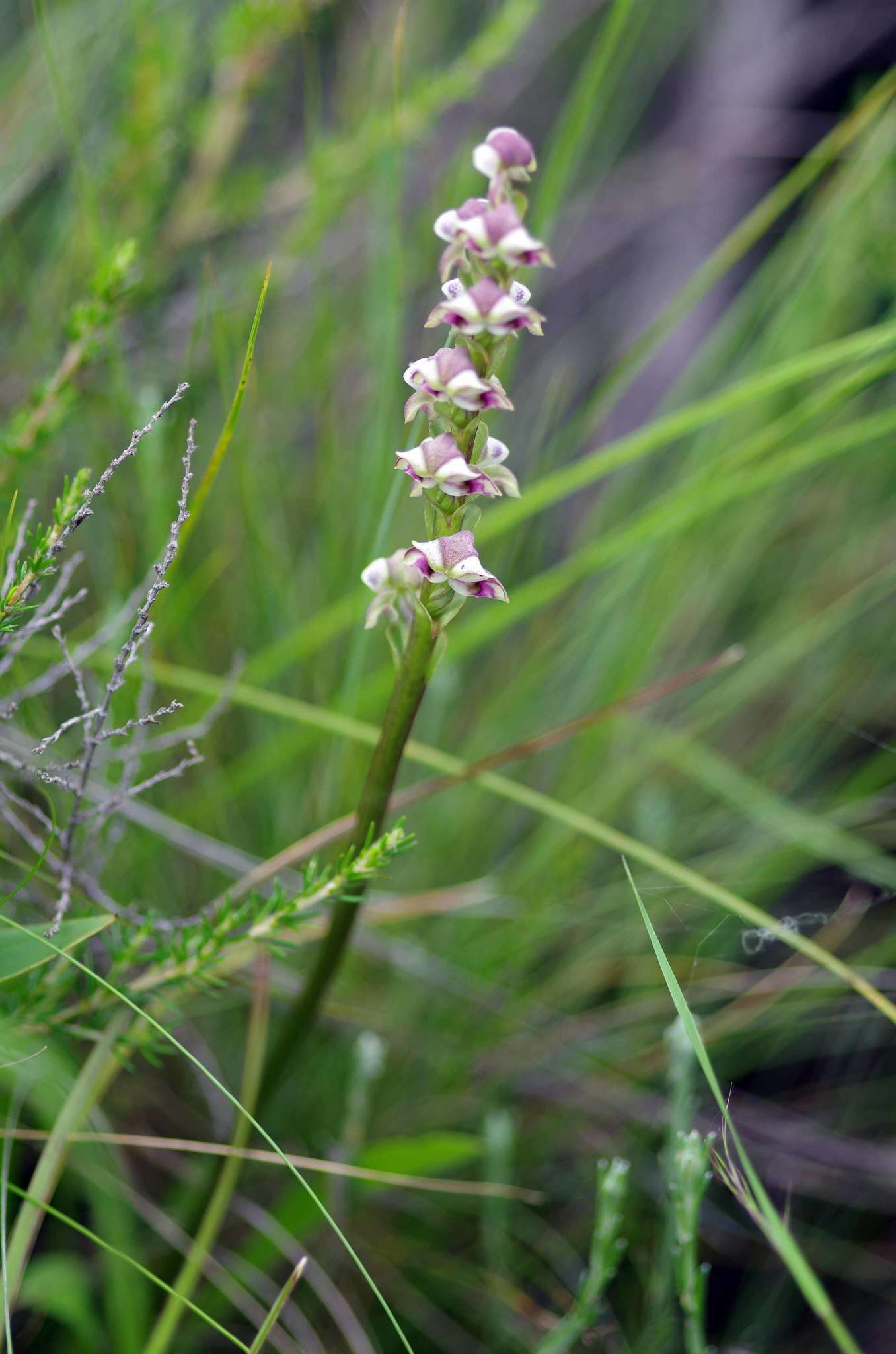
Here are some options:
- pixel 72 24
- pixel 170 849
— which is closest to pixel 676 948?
pixel 170 849

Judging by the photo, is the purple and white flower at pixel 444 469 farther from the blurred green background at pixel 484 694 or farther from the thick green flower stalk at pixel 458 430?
the blurred green background at pixel 484 694

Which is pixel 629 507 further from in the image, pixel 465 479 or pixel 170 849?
pixel 465 479

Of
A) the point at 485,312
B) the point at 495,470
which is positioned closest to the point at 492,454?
the point at 495,470

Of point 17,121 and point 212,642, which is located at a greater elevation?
point 17,121

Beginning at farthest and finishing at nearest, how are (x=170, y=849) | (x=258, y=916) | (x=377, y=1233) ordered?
(x=170, y=849), (x=377, y=1233), (x=258, y=916)

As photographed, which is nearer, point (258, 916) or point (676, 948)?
point (258, 916)

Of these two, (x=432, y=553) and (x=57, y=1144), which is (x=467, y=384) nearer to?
(x=432, y=553)

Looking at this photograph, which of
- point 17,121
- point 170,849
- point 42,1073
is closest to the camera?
point 42,1073
